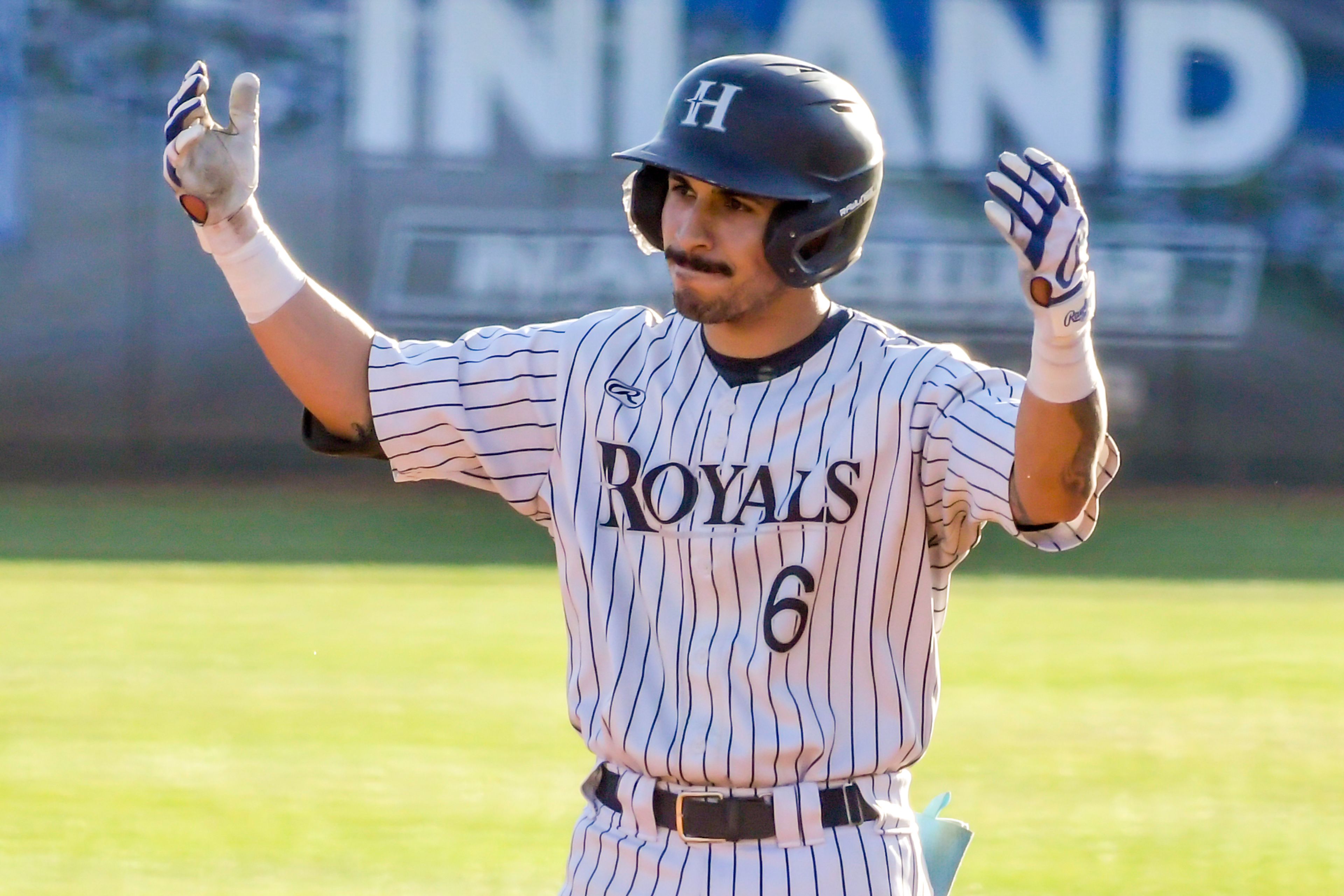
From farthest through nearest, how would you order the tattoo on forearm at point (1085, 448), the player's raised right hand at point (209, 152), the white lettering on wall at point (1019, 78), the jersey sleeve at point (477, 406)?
1. the white lettering on wall at point (1019, 78)
2. the jersey sleeve at point (477, 406)
3. the player's raised right hand at point (209, 152)
4. the tattoo on forearm at point (1085, 448)

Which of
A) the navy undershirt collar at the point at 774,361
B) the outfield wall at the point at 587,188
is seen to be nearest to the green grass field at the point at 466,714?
the outfield wall at the point at 587,188

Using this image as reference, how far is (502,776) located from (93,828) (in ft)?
4.52

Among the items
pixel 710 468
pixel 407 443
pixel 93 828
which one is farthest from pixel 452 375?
pixel 93 828

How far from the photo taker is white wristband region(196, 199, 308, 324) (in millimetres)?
2934

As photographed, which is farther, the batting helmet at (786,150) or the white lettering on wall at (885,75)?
the white lettering on wall at (885,75)

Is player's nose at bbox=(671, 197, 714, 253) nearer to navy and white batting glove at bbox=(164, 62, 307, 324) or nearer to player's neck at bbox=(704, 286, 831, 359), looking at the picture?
player's neck at bbox=(704, 286, 831, 359)

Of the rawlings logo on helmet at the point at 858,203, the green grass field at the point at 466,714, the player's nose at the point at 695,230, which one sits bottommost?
the green grass field at the point at 466,714

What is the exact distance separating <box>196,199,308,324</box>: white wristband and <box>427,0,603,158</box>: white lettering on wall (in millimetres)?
11655

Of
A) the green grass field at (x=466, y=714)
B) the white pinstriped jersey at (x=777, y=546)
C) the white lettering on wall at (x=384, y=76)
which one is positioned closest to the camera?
the white pinstriped jersey at (x=777, y=546)

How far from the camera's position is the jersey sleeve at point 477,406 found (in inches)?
118

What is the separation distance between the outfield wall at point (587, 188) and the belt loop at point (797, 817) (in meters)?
11.6

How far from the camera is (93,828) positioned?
593 cm

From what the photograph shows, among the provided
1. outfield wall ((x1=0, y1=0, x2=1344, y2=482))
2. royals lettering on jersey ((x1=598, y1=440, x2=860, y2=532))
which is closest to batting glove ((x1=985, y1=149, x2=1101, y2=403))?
royals lettering on jersey ((x1=598, y1=440, x2=860, y2=532))

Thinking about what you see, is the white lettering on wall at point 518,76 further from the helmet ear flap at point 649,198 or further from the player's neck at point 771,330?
the player's neck at point 771,330
